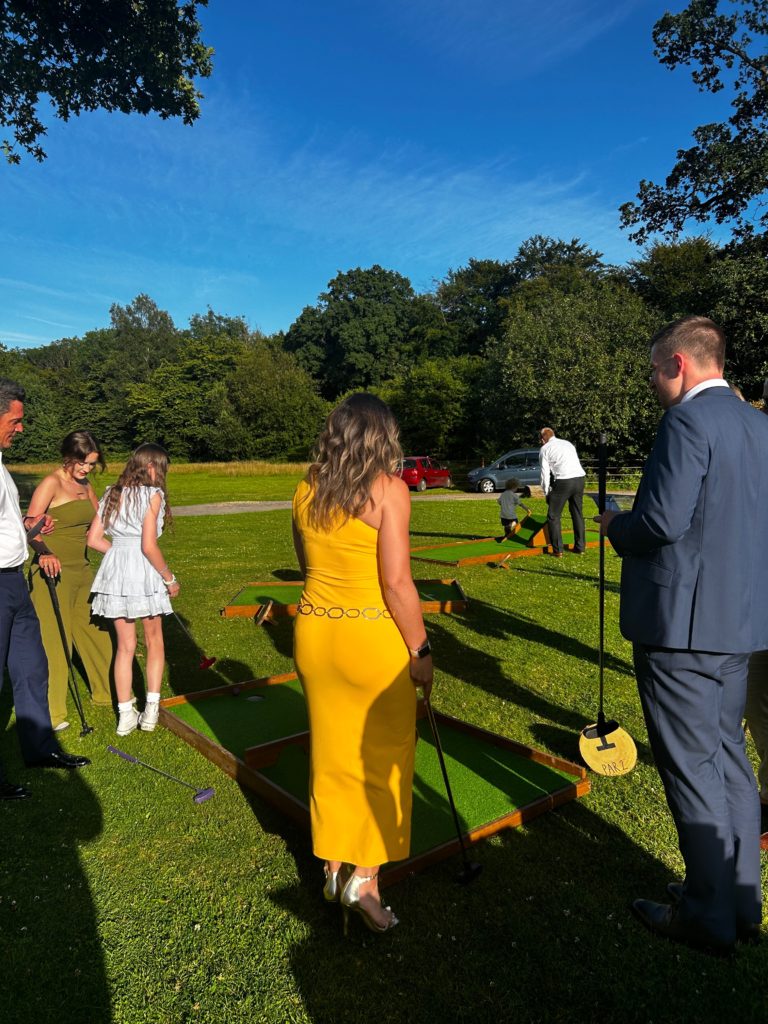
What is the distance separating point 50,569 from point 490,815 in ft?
11.7

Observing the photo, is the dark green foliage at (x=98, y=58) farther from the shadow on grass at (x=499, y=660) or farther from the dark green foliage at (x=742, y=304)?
the dark green foliage at (x=742, y=304)

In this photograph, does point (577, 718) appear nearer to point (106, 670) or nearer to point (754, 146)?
point (106, 670)

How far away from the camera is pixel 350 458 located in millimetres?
2596

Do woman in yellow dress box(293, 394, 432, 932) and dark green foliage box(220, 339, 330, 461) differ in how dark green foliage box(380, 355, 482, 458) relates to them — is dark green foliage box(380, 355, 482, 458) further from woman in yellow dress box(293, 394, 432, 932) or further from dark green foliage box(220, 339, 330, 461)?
woman in yellow dress box(293, 394, 432, 932)

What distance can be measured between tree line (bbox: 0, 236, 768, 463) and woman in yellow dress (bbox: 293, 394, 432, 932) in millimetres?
22134

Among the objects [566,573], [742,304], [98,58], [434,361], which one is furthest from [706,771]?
[434,361]

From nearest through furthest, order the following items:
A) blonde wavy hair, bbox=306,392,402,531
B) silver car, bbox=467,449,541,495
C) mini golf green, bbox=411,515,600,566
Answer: blonde wavy hair, bbox=306,392,402,531
mini golf green, bbox=411,515,600,566
silver car, bbox=467,449,541,495

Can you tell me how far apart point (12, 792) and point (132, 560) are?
1664mm

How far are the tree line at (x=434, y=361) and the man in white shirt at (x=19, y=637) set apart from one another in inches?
883

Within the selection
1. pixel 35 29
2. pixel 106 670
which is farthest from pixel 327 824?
pixel 35 29

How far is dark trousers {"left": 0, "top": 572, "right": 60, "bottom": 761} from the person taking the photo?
13.8 feet

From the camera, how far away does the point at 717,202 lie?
2786 centimetres

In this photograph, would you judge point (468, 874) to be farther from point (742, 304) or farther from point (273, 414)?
point (273, 414)

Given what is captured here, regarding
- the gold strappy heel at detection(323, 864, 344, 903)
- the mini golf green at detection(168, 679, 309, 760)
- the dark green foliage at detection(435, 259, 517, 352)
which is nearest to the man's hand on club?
the gold strappy heel at detection(323, 864, 344, 903)
